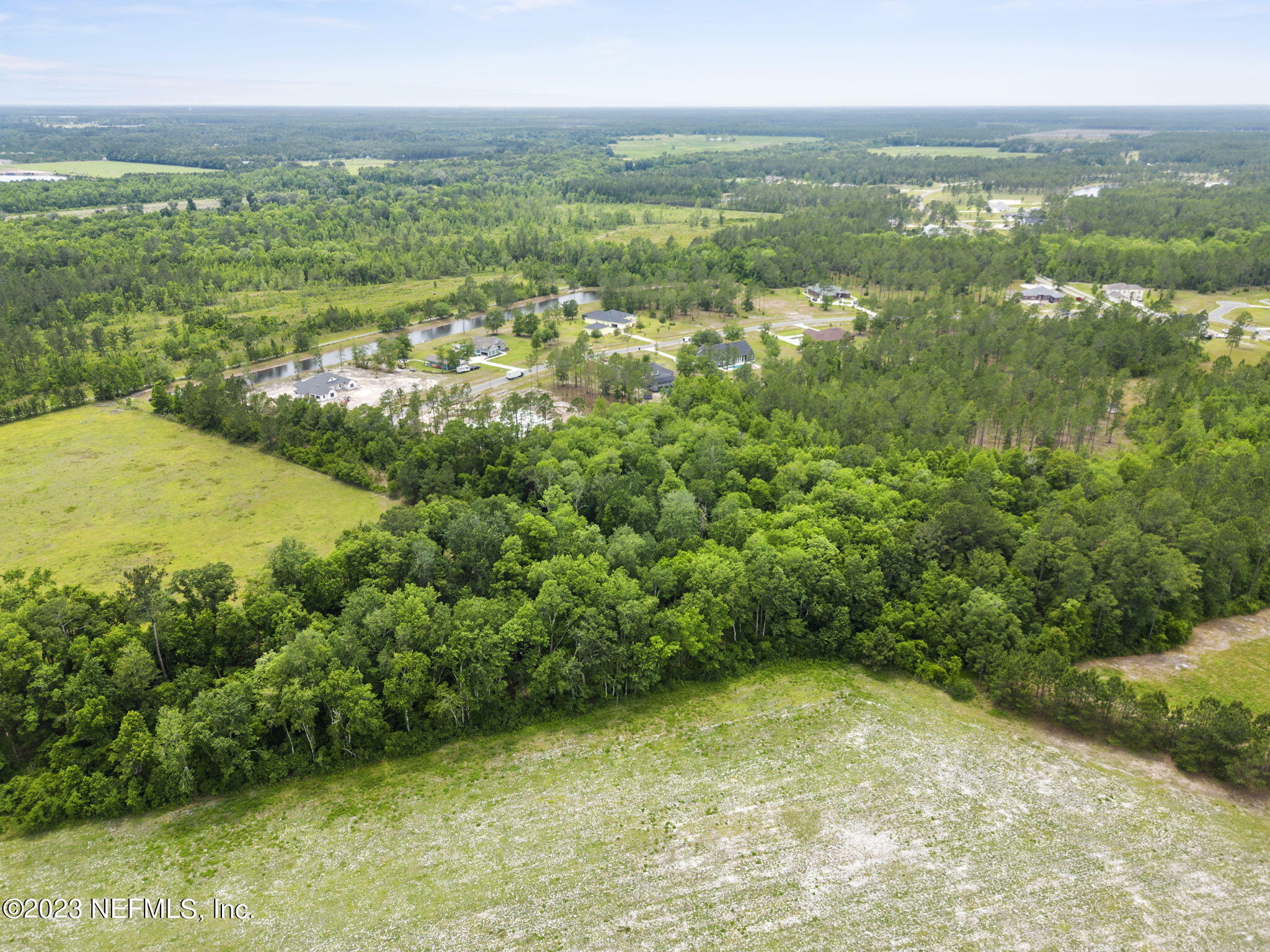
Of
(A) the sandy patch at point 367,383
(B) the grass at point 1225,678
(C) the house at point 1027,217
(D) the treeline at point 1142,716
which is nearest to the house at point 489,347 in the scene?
(A) the sandy patch at point 367,383

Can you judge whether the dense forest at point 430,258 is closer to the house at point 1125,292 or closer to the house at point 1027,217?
the house at point 1125,292

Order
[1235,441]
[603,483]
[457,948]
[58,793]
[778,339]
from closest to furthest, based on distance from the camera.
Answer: [457,948] → [58,793] → [603,483] → [1235,441] → [778,339]

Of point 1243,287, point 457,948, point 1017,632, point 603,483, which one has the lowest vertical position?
point 457,948

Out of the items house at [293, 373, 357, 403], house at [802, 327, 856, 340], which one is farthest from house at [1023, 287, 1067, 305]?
house at [293, 373, 357, 403]

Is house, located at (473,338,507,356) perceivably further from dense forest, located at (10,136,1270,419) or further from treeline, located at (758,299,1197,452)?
treeline, located at (758,299,1197,452)

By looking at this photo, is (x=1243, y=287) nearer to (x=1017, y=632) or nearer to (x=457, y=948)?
(x=1017, y=632)

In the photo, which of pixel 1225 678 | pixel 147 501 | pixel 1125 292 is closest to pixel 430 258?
pixel 147 501

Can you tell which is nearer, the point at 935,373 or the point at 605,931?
the point at 605,931

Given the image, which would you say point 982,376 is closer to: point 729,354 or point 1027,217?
point 729,354

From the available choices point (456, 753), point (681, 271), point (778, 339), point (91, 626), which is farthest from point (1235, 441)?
point (681, 271)
